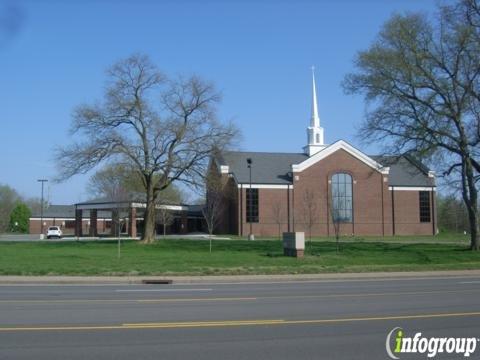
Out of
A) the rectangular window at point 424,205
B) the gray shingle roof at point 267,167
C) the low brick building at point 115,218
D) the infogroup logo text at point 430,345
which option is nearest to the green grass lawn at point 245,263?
the low brick building at point 115,218

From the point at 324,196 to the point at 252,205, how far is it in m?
8.61

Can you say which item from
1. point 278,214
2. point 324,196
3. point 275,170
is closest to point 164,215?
point 278,214

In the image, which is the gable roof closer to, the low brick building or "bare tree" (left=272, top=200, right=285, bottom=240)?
"bare tree" (left=272, top=200, right=285, bottom=240)

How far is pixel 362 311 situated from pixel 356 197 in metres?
57.4

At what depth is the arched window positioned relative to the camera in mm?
67625

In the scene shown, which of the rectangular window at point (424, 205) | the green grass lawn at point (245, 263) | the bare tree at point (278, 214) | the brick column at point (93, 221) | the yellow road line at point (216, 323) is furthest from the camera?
the brick column at point (93, 221)

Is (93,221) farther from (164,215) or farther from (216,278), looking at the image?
(216,278)

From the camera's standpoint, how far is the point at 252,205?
65250mm

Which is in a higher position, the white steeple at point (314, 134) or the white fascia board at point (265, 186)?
the white steeple at point (314, 134)

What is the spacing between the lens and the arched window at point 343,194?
222ft

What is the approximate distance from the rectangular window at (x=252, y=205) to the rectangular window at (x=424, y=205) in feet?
67.9

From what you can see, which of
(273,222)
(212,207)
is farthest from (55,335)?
(273,222)

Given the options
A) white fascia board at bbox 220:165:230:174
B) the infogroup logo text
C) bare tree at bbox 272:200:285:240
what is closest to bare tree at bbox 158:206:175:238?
white fascia board at bbox 220:165:230:174

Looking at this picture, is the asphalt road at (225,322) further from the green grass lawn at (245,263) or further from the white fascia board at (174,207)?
the white fascia board at (174,207)
